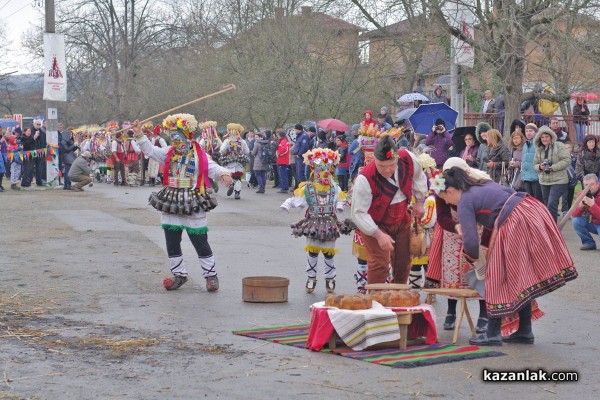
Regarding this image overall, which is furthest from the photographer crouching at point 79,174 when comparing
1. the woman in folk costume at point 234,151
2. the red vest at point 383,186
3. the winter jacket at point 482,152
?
the red vest at point 383,186

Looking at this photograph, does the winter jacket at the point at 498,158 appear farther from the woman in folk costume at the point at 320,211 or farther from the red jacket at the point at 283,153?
the red jacket at the point at 283,153

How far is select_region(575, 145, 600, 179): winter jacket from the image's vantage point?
1838 centimetres

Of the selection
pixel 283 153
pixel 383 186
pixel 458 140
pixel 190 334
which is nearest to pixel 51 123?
pixel 283 153

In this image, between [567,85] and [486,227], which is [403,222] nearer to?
[486,227]

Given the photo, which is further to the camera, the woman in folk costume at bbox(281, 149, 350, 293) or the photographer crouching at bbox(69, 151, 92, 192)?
the photographer crouching at bbox(69, 151, 92, 192)

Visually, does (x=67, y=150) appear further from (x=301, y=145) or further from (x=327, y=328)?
(x=327, y=328)

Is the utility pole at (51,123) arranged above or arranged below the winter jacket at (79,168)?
above

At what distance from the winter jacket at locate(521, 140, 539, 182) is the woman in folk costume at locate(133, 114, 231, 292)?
800 centimetres

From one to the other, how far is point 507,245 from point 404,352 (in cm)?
117

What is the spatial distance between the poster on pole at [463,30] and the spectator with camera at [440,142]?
204 cm

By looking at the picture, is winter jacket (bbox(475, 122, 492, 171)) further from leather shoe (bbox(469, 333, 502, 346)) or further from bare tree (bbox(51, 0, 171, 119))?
bare tree (bbox(51, 0, 171, 119))

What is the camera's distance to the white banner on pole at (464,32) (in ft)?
72.6

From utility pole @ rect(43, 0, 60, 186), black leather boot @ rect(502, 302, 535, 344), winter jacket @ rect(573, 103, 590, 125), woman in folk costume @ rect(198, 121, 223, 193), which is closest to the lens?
black leather boot @ rect(502, 302, 535, 344)

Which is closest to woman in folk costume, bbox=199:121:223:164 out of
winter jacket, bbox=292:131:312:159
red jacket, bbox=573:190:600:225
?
winter jacket, bbox=292:131:312:159
